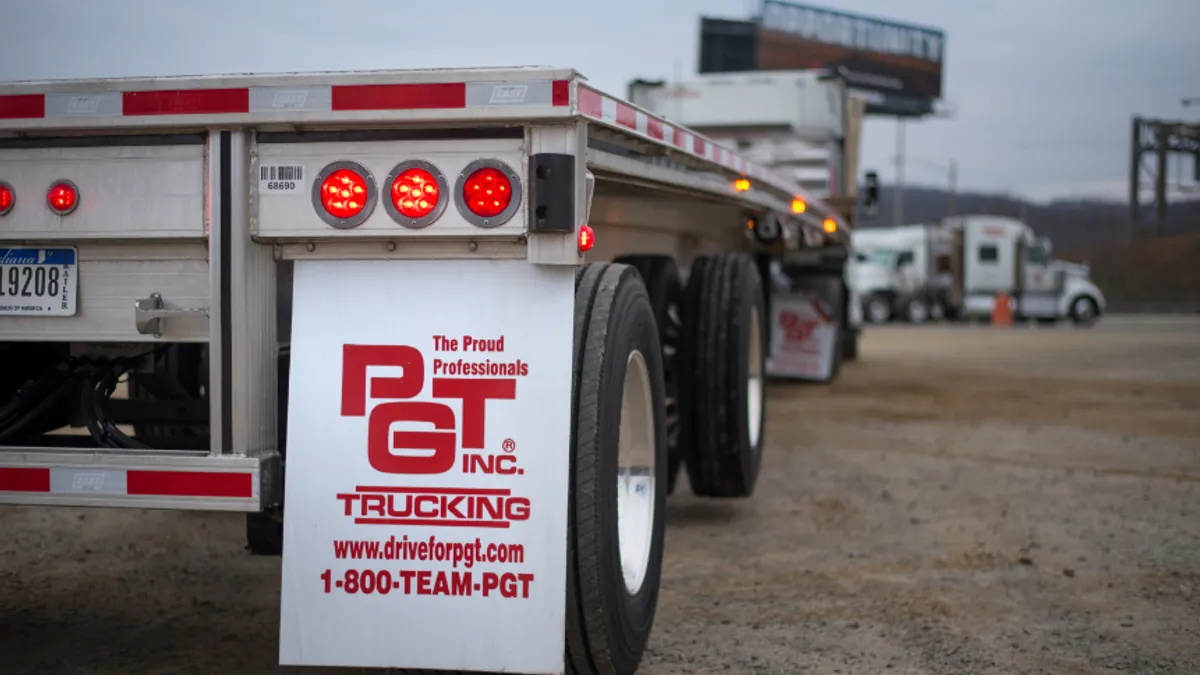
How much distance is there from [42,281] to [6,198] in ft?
0.74

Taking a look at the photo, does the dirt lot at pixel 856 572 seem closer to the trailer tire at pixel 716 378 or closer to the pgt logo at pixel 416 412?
the trailer tire at pixel 716 378

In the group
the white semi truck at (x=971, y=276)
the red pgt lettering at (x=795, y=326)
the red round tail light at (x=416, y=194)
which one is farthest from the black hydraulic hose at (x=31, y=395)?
the white semi truck at (x=971, y=276)

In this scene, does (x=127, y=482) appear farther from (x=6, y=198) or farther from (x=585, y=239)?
(x=585, y=239)

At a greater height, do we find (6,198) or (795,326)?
Result: (6,198)

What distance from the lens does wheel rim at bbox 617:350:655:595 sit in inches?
152

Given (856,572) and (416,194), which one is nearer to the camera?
(416,194)

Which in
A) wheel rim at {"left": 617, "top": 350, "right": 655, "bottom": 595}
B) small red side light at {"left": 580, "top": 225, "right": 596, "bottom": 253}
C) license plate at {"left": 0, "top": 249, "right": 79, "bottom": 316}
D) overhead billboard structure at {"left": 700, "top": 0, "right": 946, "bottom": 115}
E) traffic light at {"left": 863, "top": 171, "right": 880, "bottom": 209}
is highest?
overhead billboard structure at {"left": 700, "top": 0, "right": 946, "bottom": 115}

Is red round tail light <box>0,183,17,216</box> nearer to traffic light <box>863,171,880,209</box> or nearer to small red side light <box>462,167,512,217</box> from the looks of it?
Answer: small red side light <box>462,167,512,217</box>

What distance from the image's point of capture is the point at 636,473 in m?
4.09

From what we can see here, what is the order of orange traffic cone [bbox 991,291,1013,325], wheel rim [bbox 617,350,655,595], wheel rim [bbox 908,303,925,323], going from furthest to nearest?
1. wheel rim [bbox 908,303,925,323]
2. orange traffic cone [bbox 991,291,1013,325]
3. wheel rim [bbox 617,350,655,595]

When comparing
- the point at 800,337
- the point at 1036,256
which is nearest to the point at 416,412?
the point at 800,337

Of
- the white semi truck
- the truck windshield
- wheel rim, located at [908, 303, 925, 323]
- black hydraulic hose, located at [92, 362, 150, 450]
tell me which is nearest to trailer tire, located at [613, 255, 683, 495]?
black hydraulic hose, located at [92, 362, 150, 450]

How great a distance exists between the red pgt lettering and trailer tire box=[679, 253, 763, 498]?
6.81 meters

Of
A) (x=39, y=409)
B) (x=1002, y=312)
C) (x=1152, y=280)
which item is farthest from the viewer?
(x=1152, y=280)
